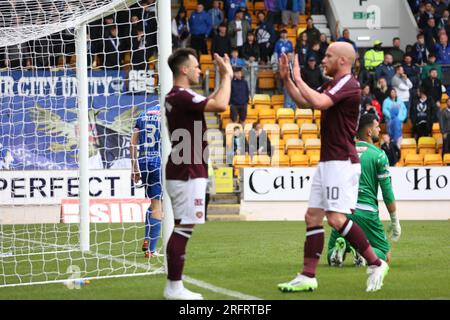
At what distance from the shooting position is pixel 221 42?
80.4ft

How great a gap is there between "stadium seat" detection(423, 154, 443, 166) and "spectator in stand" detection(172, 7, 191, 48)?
712 centimetres

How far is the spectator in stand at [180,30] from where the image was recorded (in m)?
24.9

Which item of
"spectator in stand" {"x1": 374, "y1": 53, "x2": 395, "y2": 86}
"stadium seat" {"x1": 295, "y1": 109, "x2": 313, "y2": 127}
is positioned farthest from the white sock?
"spectator in stand" {"x1": 374, "y1": 53, "x2": 395, "y2": 86}

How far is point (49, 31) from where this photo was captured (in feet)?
39.6

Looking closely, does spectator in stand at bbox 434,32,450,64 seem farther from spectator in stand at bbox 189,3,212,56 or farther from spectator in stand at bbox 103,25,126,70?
spectator in stand at bbox 103,25,126,70

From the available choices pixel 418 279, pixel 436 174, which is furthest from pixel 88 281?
pixel 436 174

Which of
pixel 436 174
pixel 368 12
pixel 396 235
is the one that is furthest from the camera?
pixel 368 12

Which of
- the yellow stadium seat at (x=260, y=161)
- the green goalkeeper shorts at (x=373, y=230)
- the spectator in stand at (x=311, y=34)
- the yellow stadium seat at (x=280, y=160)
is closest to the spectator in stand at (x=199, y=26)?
the spectator in stand at (x=311, y=34)

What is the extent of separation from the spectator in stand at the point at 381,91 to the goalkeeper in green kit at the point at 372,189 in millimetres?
14163

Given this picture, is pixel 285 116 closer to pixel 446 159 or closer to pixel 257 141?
pixel 257 141

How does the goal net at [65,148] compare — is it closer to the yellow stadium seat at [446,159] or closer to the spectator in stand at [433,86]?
the spectator in stand at [433,86]

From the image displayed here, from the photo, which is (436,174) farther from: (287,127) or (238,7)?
(238,7)

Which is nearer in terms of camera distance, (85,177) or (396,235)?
(396,235)

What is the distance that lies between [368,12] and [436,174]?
30.9ft
